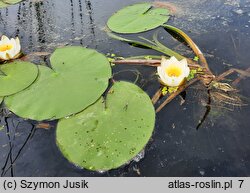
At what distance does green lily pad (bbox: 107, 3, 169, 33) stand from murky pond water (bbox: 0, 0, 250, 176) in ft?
0.33

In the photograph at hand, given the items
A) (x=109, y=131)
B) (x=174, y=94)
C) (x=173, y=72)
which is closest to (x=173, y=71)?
(x=173, y=72)

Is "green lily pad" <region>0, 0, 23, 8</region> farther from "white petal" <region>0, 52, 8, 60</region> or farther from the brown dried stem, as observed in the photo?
the brown dried stem

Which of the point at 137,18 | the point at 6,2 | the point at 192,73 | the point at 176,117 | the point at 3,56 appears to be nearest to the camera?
the point at 176,117

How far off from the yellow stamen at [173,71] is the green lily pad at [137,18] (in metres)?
0.76

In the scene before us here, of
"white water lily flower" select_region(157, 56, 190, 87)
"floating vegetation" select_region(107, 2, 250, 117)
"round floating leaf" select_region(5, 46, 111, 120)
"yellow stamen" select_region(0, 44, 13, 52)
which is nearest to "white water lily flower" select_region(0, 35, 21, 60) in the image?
"yellow stamen" select_region(0, 44, 13, 52)

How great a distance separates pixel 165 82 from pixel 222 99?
44cm

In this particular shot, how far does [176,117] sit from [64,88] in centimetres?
86

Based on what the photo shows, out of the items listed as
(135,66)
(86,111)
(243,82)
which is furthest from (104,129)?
(243,82)

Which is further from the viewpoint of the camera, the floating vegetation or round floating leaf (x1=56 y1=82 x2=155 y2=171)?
the floating vegetation

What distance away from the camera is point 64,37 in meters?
3.01

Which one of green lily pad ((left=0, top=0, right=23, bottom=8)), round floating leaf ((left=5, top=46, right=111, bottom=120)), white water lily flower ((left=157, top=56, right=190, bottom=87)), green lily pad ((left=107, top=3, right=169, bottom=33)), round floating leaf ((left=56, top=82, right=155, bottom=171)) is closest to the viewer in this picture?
round floating leaf ((left=56, top=82, right=155, bottom=171))

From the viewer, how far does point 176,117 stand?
210 centimetres

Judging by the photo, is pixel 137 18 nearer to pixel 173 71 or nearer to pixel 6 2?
pixel 173 71

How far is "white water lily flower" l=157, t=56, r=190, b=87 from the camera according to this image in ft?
7.25
